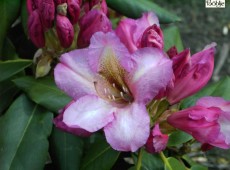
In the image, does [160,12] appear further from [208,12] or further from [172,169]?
[208,12]

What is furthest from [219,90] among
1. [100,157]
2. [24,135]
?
[24,135]

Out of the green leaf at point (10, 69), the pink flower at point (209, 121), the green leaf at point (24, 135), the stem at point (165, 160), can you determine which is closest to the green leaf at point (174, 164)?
the stem at point (165, 160)

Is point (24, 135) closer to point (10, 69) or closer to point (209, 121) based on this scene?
point (10, 69)

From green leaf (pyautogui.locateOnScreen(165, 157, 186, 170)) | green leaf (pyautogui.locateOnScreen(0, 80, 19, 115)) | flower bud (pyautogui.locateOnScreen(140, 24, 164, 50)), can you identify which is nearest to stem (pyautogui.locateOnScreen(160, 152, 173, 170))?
green leaf (pyautogui.locateOnScreen(165, 157, 186, 170))

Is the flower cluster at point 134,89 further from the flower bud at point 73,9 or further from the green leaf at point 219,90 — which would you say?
the green leaf at point 219,90

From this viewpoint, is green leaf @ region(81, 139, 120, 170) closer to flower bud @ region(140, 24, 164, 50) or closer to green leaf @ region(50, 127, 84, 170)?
green leaf @ region(50, 127, 84, 170)

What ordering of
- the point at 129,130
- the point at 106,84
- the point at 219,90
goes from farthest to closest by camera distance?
the point at 219,90, the point at 106,84, the point at 129,130
